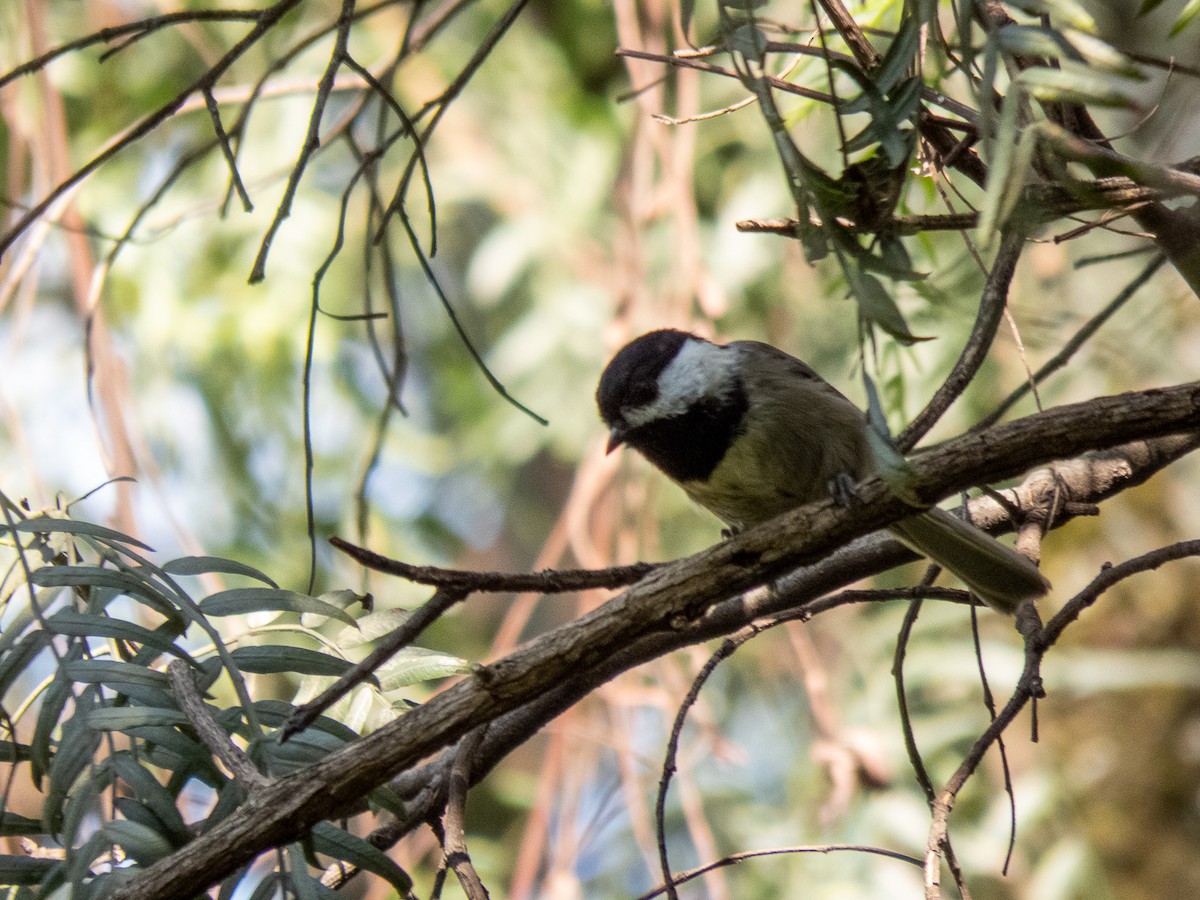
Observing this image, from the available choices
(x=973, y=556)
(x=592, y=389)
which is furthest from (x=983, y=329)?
(x=592, y=389)

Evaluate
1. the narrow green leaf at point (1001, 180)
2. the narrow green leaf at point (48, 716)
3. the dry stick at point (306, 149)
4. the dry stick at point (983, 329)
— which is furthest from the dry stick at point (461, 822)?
the narrow green leaf at point (1001, 180)

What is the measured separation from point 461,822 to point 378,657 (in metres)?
0.51

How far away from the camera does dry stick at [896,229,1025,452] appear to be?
1.62m

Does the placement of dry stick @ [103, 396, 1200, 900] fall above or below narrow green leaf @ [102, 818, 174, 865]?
above

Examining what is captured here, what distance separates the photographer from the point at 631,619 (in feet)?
4.14

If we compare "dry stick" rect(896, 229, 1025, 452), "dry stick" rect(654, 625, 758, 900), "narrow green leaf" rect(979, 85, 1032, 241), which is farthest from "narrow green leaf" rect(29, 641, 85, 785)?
"dry stick" rect(896, 229, 1025, 452)

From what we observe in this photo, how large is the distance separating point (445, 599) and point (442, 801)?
2.11 feet

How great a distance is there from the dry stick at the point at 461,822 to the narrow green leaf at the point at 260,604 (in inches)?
11.9

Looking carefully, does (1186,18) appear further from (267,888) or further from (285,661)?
(267,888)

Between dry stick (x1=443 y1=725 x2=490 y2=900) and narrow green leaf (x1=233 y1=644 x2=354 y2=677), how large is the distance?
25 centimetres

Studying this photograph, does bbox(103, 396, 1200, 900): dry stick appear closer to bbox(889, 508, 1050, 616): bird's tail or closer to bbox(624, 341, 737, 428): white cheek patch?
bbox(889, 508, 1050, 616): bird's tail

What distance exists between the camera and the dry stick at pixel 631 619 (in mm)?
1164

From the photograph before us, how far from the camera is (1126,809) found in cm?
423

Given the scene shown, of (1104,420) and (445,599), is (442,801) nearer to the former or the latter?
(445,599)
